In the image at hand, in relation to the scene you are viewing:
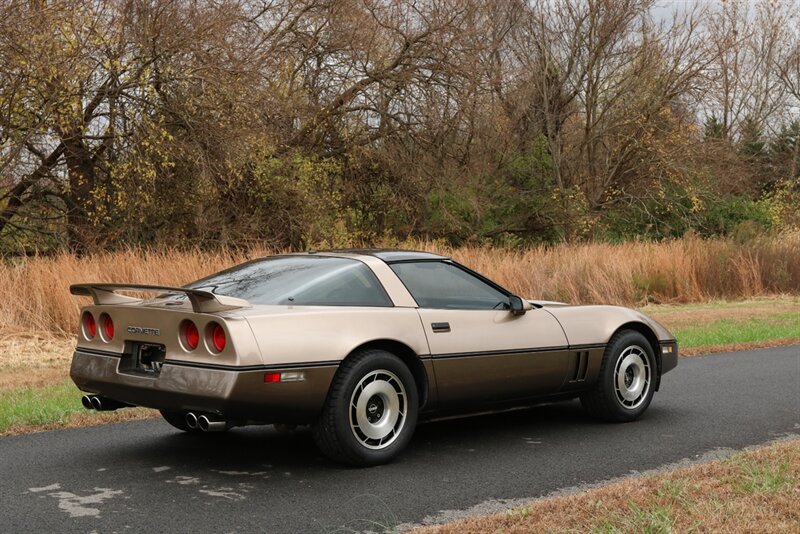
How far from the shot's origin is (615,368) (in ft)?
25.7

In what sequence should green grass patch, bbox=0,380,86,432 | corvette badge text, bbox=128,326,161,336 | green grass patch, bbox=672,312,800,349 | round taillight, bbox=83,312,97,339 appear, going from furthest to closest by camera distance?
green grass patch, bbox=672,312,800,349, green grass patch, bbox=0,380,86,432, round taillight, bbox=83,312,97,339, corvette badge text, bbox=128,326,161,336

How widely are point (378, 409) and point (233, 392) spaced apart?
3.36 feet

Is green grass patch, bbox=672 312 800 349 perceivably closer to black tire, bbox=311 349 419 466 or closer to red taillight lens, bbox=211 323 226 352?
black tire, bbox=311 349 419 466

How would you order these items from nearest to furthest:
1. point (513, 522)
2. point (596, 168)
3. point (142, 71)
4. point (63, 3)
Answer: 1. point (513, 522)
2. point (63, 3)
3. point (142, 71)
4. point (596, 168)

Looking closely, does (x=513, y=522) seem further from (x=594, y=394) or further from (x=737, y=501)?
(x=594, y=394)

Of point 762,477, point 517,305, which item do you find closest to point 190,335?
point 517,305

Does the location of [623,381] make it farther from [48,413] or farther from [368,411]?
[48,413]

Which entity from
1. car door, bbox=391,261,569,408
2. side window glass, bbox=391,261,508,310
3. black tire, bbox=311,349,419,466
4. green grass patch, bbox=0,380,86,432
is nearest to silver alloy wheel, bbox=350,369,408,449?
black tire, bbox=311,349,419,466

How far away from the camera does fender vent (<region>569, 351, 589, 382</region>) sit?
298 inches

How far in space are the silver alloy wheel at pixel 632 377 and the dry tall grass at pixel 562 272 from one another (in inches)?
371

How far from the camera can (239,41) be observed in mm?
23797

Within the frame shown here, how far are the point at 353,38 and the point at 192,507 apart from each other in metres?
22.5

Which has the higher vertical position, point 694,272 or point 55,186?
point 55,186

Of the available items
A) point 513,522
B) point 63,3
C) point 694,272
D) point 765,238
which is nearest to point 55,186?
point 63,3
